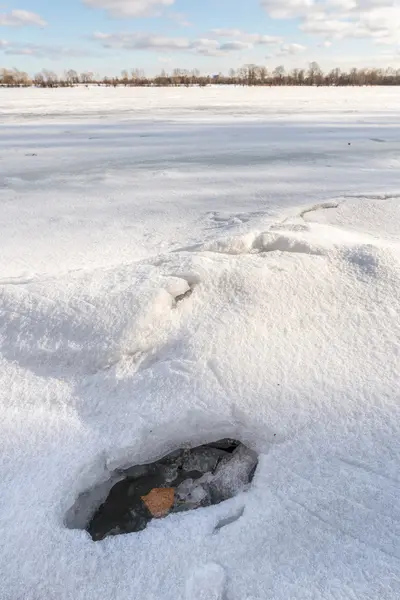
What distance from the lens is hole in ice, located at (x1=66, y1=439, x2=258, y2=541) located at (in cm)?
126

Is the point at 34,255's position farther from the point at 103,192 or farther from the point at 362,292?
the point at 362,292

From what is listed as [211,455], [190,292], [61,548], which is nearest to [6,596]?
[61,548]

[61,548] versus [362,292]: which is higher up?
[362,292]

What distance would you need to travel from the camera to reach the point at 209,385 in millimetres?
1561

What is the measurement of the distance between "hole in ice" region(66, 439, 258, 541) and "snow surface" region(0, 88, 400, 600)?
49 mm

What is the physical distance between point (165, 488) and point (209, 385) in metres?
0.38

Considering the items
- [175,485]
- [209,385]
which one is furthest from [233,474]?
[209,385]

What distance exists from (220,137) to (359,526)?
19.7ft

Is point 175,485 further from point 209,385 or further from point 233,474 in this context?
point 209,385

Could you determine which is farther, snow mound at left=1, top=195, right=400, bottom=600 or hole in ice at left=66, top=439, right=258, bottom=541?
hole in ice at left=66, top=439, right=258, bottom=541

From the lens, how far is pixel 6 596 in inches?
40.6

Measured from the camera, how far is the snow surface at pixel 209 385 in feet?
3.55

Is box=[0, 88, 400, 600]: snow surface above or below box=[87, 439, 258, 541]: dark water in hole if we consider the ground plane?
above

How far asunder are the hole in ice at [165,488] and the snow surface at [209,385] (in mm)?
49
